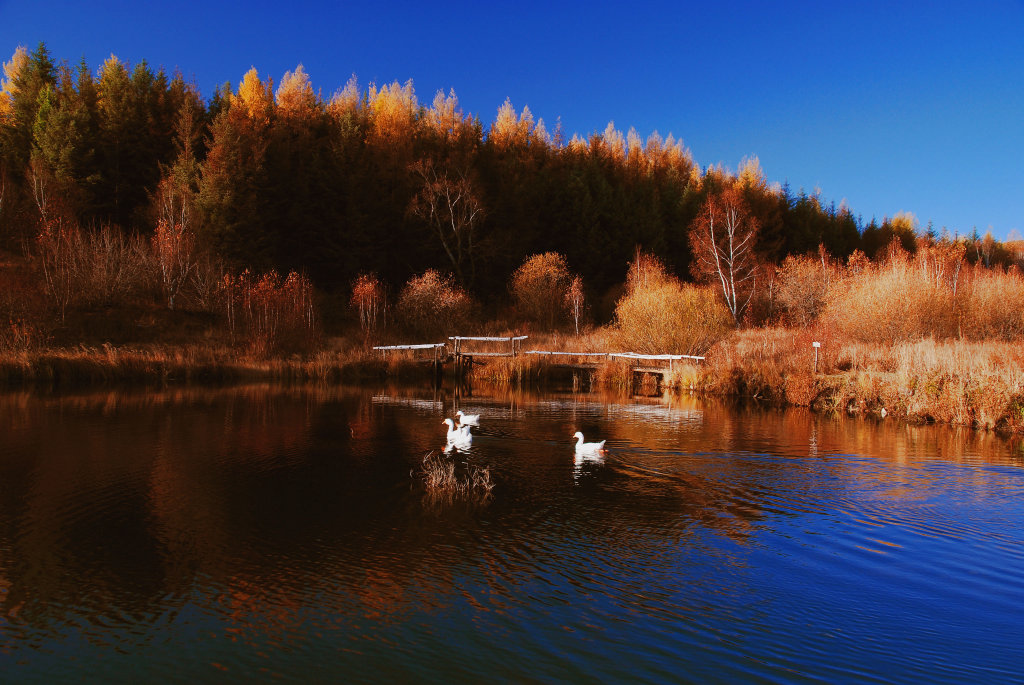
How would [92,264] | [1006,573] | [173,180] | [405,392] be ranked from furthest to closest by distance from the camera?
[173,180] < [92,264] < [405,392] < [1006,573]

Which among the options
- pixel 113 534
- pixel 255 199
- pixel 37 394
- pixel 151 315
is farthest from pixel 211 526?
pixel 255 199

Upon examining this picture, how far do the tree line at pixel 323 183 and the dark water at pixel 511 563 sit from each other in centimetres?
2993

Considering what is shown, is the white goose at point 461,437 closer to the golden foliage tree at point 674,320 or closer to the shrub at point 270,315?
the golden foliage tree at point 674,320

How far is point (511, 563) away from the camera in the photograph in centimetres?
758

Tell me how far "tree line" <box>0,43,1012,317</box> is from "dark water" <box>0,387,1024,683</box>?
1178 inches

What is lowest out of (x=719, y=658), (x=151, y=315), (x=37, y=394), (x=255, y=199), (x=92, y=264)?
(x=719, y=658)

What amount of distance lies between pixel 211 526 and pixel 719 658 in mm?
6068

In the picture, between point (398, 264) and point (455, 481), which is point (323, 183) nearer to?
point (398, 264)

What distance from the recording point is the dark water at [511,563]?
18.4 ft

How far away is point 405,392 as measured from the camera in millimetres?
24703

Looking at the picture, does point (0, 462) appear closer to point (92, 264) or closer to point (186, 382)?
point (186, 382)

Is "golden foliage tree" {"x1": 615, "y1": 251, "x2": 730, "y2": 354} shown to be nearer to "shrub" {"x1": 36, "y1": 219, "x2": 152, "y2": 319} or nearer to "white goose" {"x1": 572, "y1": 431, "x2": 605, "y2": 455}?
"white goose" {"x1": 572, "y1": 431, "x2": 605, "y2": 455}

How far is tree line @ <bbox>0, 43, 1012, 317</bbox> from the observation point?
3994 cm

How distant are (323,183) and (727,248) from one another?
25.5 meters
